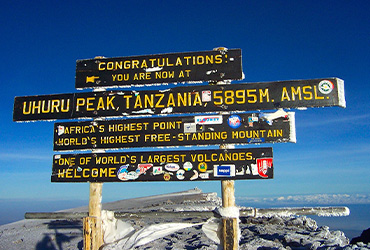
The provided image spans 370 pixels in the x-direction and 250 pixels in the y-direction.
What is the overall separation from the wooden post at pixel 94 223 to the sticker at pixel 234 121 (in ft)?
9.57

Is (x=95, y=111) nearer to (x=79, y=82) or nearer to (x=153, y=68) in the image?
(x=79, y=82)

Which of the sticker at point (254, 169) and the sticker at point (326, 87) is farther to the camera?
the sticker at point (326, 87)

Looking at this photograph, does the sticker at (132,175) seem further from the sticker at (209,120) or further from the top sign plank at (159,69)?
the top sign plank at (159,69)

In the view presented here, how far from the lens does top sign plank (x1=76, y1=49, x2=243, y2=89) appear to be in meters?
6.27

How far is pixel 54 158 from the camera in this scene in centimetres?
656

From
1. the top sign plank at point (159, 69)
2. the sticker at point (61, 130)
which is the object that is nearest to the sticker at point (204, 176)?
the top sign plank at point (159, 69)

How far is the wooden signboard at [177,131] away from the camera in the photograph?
582 centimetres

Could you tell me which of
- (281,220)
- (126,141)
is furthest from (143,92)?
(281,220)

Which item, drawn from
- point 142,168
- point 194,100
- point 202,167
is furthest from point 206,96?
point 142,168

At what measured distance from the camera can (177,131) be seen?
6039mm

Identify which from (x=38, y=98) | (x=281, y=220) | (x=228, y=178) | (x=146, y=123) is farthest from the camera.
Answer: (x=281, y=220)

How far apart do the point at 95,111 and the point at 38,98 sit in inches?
53.5

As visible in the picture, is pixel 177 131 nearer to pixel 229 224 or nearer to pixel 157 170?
pixel 157 170

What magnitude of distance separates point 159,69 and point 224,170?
2458 mm
